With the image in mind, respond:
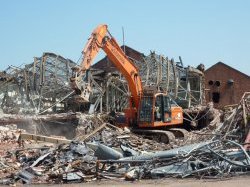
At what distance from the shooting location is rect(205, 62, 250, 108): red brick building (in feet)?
164

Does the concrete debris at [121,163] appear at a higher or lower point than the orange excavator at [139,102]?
lower

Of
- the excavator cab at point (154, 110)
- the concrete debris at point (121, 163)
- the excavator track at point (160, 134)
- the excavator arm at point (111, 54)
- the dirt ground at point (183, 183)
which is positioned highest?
the excavator arm at point (111, 54)

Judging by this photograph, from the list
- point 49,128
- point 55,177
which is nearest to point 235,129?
point 55,177

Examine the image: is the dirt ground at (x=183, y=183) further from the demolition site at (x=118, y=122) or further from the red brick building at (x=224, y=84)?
the red brick building at (x=224, y=84)

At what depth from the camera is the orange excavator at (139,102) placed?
71.7ft

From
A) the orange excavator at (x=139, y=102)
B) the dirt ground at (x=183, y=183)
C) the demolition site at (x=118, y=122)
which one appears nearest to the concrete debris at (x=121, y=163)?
the demolition site at (x=118, y=122)

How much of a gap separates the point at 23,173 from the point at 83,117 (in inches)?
580

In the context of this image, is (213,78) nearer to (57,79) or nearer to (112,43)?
(57,79)

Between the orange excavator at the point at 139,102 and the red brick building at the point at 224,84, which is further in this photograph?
the red brick building at the point at 224,84

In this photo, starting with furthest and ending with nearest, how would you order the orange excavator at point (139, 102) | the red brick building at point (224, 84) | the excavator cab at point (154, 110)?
the red brick building at point (224, 84) → the excavator cab at point (154, 110) → the orange excavator at point (139, 102)

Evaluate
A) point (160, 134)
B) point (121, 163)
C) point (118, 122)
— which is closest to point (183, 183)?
point (121, 163)

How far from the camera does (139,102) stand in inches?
899

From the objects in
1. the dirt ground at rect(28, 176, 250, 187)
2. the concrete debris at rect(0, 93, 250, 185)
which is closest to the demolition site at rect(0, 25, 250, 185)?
the concrete debris at rect(0, 93, 250, 185)

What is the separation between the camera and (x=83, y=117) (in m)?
27.5
